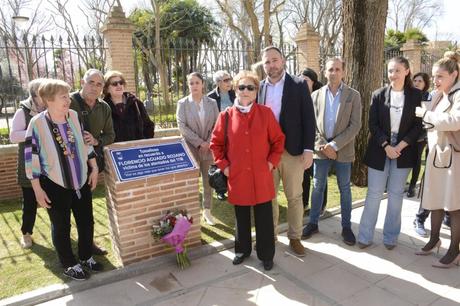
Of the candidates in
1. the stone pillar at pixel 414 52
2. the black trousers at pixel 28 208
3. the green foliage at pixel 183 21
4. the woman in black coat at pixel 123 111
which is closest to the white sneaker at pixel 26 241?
the black trousers at pixel 28 208

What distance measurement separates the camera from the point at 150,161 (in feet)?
→ 12.9

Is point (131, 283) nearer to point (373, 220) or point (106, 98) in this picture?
point (106, 98)

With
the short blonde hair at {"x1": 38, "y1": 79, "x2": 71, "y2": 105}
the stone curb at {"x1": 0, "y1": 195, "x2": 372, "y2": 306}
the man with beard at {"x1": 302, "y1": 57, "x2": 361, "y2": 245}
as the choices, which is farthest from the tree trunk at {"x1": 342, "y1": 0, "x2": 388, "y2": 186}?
the short blonde hair at {"x1": 38, "y1": 79, "x2": 71, "y2": 105}

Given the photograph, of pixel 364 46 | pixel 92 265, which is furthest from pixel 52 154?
pixel 364 46

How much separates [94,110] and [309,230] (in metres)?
2.84

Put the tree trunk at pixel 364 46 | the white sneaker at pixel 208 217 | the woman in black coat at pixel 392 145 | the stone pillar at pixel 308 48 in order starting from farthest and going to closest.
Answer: the stone pillar at pixel 308 48
the tree trunk at pixel 364 46
the white sneaker at pixel 208 217
the woman in black coat at pixel 392 145

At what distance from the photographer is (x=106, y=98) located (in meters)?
4.22

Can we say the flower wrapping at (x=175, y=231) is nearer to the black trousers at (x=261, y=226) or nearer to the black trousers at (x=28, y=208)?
the black trousers at (x=261, y=226)

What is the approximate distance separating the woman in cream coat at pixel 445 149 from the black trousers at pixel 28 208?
14.1ft

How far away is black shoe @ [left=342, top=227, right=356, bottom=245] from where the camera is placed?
4.30 meters

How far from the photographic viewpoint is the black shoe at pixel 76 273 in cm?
359

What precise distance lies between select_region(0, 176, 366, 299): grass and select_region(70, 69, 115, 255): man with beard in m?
1.18

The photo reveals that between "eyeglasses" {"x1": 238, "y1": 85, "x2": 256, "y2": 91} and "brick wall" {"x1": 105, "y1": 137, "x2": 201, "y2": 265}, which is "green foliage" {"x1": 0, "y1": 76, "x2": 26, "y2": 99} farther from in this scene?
"eyeglasses" {"x1": 238, "y1": 85, "x2": 256, "y2": 91}

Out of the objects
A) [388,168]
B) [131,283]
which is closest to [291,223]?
[388,168]
